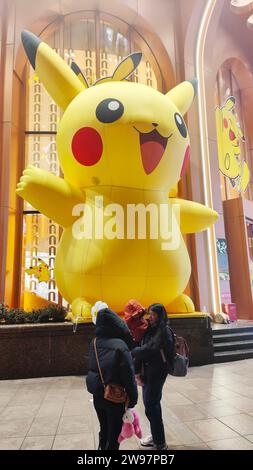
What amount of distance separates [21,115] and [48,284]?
531cm

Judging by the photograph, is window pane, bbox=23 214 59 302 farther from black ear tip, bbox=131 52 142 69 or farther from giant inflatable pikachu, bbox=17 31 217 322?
black ear tip, bbox=131 52 142 69

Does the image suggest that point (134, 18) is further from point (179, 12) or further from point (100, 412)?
point (100, 412)

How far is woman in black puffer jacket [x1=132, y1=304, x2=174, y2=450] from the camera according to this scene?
3.03m

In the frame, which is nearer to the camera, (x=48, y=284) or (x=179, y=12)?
(x=48, y=284)

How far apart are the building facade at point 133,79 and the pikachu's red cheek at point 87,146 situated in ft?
14.2

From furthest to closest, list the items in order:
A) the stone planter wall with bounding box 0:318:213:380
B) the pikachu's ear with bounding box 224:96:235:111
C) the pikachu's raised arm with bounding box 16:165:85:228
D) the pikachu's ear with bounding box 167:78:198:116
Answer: the pikachu's ear with bounding box 224:96:235:111 → the pikachu's ear with bounding box 167:78:198:116 → the pikachu's raised arm with bounding box 16:165:85:228 → the stone planter wall with bounding box 0:318:213:380

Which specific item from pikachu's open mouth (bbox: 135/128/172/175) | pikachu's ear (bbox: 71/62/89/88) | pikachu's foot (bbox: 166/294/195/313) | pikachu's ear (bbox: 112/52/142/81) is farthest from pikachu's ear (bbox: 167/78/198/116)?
pikachu's foot (bbox: 166/294/195/313)

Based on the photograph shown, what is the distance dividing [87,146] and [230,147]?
8855 millimetres

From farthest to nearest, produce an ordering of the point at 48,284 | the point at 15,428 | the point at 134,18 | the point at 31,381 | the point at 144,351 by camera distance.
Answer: the point at 134,18 < the point at 48,284 < the point at 31,381 < the point at 15,428 < the point at 144,351

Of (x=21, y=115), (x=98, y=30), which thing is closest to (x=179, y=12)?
(x=98, y=30)

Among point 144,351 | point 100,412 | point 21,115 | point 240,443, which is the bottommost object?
point 240,443

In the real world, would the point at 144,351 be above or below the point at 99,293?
below

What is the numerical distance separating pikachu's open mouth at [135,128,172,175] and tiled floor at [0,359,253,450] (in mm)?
3699

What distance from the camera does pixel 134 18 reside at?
39.3ft
